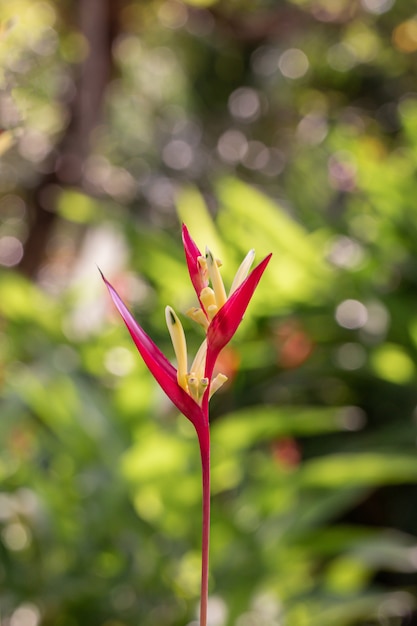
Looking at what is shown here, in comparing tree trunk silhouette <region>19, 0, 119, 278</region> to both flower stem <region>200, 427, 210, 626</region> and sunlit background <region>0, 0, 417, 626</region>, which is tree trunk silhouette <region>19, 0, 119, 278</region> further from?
flower stem <region>200, 427, 210, 626</region>

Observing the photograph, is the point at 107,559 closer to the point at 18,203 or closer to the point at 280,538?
the point at 280,538

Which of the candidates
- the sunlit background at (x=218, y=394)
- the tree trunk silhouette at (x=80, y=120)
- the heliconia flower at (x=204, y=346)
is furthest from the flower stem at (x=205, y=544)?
the tree trunk silhouette at (x=80, y=120)

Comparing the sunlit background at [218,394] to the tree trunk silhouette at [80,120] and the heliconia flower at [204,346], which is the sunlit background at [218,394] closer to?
the tree trunk silhouette at [80,120]

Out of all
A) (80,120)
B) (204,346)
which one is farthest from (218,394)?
(204,346)

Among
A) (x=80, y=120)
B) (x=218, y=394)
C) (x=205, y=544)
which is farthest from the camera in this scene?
(x=80, y=120)

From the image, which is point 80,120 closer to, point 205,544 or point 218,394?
point 218,394

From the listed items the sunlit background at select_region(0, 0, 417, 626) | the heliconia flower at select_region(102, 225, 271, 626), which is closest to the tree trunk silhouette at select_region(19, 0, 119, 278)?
the sunlit background at select_region(0, 0, 417, 626)
